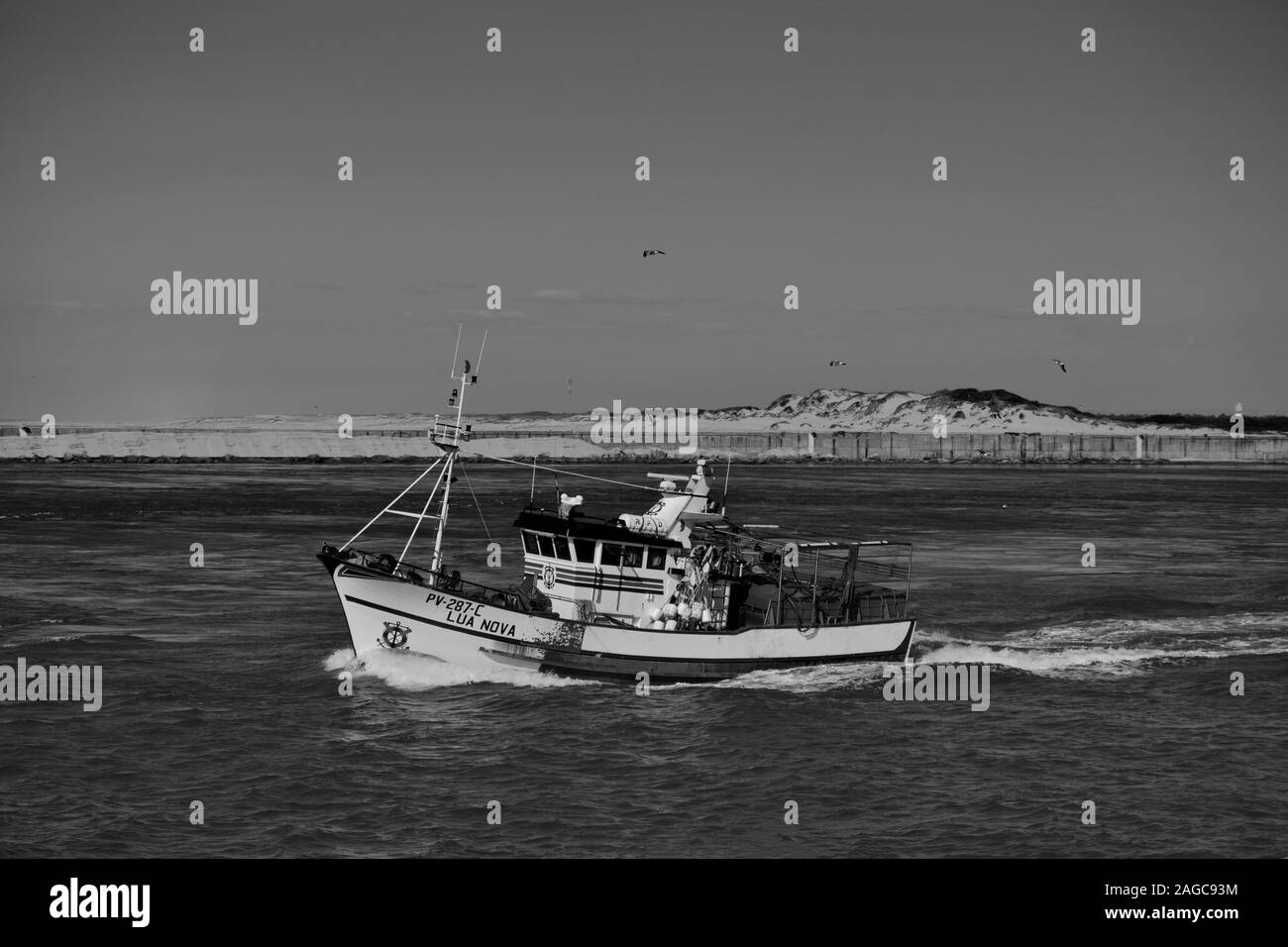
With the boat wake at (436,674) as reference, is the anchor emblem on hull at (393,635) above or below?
above

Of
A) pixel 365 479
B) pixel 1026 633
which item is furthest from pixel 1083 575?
pixel 365 479

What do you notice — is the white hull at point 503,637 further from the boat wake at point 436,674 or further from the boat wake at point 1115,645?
the boat wake at point 1115,645

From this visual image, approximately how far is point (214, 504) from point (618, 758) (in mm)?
83061

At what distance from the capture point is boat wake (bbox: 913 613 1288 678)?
4031 centimetres

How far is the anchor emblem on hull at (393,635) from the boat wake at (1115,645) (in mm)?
15609

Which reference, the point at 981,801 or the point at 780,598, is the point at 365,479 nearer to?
the point at 780,598

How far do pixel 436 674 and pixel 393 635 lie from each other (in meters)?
1.59

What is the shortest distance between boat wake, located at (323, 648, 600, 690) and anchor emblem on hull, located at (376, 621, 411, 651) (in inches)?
9.3

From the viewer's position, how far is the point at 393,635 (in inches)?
1417

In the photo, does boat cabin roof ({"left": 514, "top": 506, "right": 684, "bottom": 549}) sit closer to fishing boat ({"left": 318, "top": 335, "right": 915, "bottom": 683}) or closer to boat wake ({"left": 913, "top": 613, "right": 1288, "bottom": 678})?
fishing boat ({"left": 318, "top": 335, "right": 915, "bottom": 683})

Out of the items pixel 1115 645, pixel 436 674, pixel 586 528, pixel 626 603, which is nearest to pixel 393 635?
pixel 436 674

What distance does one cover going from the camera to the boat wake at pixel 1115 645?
132 ft

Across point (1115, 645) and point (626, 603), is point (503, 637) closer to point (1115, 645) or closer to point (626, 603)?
point (626, 603)

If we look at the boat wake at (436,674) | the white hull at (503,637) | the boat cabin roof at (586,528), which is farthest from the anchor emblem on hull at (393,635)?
the boat cabin roof at (586,528)
